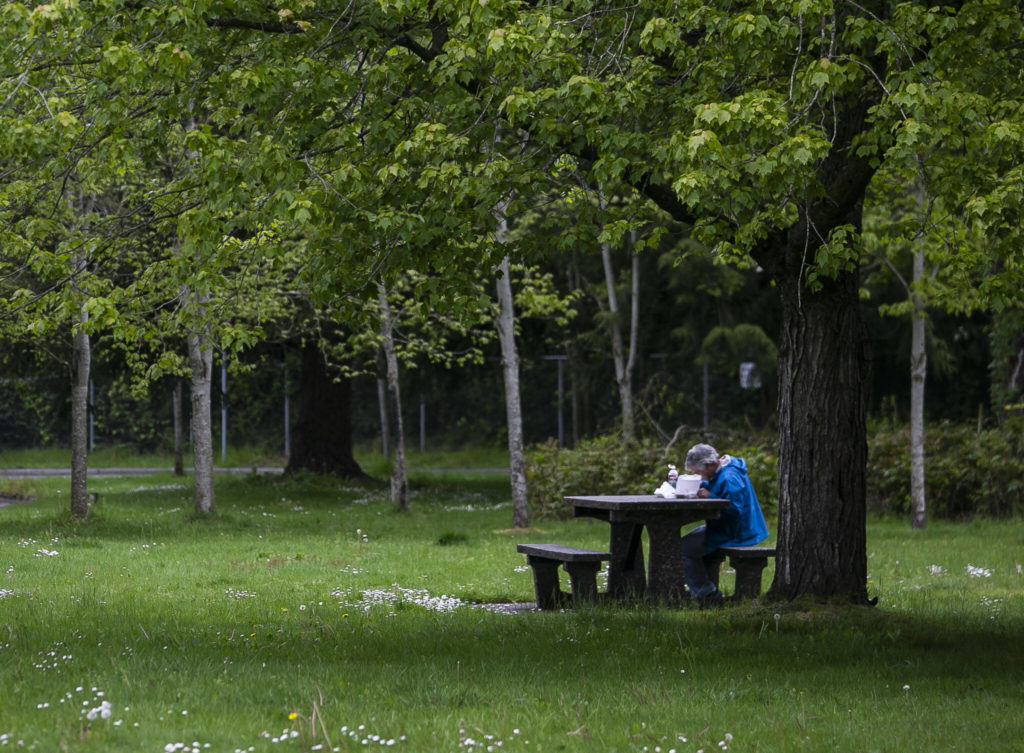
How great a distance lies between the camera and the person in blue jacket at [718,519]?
1053 cm

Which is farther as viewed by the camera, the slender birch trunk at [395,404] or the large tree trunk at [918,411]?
the slender birch trunk at [395,404]

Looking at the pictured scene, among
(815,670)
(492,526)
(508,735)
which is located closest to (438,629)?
(815,670)

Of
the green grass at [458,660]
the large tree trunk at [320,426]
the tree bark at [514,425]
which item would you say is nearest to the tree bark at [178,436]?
the large tree trunk at [320,426]

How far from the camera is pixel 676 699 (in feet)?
20.7

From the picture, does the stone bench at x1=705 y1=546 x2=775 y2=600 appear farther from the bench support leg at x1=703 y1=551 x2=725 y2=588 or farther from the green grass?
the green grass

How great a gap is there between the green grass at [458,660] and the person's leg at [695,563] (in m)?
0.97

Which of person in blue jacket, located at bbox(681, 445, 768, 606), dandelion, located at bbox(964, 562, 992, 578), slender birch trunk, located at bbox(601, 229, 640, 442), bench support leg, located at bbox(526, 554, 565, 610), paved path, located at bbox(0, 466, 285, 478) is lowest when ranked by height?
dandelion, located at bbox(964, 562, 992, 578)

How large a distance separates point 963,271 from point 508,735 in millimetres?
5756

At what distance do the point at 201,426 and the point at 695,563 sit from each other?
950 centimetres

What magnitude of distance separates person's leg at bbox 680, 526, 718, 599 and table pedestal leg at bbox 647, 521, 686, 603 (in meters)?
0.37

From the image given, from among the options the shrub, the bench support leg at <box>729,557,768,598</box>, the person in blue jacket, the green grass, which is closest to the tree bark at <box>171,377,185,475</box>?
the green grass

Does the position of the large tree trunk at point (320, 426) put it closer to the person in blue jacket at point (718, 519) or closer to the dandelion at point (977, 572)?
the dandelion at point (977, 572)

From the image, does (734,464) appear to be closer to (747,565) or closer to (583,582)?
(747,565)

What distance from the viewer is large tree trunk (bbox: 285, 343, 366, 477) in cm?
2542
